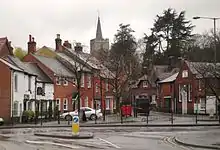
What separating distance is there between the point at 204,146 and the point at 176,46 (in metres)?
81.2

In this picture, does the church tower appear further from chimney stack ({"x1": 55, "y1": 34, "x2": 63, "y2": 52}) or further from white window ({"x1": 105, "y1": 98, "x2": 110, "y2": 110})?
chimney stack ({"x1": 55, "y1": 34, "x2": 63, "y2": 52})

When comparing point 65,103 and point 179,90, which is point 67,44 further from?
point 179,90

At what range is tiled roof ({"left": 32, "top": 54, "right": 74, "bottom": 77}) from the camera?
66188 mm

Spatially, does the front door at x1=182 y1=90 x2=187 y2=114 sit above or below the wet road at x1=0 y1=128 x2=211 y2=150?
above

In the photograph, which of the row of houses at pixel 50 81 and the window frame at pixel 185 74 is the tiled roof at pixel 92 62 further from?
the window frame at pixel 185 74

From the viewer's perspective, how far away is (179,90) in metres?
78.7

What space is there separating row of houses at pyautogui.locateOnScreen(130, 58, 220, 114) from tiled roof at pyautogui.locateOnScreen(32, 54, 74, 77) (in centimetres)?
1690

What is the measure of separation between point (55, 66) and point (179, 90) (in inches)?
880

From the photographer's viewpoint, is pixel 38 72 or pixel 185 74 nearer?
pixel 38 72

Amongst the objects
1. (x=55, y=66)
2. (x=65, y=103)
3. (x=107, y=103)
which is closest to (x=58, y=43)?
(x=55, y=66)

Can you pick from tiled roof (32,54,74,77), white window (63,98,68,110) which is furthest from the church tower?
white window (63,98,68,110)

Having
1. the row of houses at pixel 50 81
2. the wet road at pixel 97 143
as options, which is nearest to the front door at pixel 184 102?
the row of houses at pixel 50 81

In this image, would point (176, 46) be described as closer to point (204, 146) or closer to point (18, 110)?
point (18, 110)

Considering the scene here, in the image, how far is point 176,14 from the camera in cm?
10294
